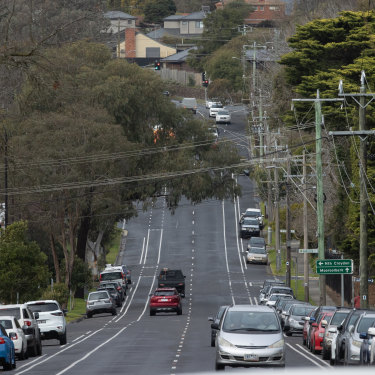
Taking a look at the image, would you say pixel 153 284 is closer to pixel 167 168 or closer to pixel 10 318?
pixel 167 168

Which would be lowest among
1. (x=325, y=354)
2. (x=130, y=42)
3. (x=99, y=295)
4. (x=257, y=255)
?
(x=257, y=255)

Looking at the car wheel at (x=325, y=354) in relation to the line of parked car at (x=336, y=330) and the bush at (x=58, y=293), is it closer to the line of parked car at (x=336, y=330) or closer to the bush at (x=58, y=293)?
the line of parked car at (x=336, y=330)

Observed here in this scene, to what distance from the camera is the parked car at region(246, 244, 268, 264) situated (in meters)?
82.8

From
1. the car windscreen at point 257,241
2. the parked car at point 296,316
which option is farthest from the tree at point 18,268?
the car windscreen at point 257,241

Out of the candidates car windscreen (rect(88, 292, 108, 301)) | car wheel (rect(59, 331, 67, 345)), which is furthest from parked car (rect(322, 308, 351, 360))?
car windscreen (rect(88, 292, 108, 301))

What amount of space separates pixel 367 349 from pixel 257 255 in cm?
6143

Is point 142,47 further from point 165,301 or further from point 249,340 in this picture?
point 249,340

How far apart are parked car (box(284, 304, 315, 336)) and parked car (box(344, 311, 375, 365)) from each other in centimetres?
1713

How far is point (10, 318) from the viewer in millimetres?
29875

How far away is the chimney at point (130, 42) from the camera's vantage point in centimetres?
17175

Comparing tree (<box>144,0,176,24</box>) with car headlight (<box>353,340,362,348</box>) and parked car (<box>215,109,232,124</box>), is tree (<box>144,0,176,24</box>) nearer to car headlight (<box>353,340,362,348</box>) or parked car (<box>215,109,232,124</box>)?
parked car (<box>215,109,232,124</box>)

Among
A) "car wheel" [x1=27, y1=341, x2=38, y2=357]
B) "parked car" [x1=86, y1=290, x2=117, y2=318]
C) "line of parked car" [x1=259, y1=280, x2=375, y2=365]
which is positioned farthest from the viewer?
"parked car" [x1=86, y1=290, x2=117, y2=318]

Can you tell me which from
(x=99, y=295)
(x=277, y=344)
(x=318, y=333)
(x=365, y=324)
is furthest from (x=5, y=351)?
(x=99, y=295)

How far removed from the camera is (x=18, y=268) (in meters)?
45.0
